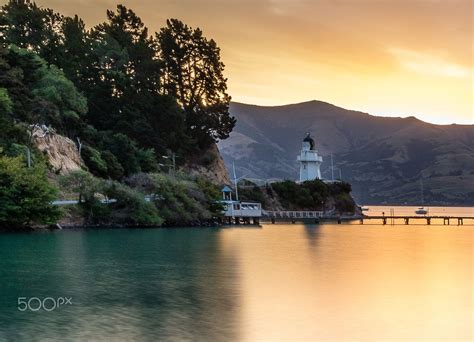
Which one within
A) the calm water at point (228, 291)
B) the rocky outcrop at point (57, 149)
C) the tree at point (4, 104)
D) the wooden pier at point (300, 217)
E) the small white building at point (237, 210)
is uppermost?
the tree at point (4, 104)

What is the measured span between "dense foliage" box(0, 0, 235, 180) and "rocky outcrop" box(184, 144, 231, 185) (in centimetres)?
147

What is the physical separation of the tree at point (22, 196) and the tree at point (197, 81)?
4613cm

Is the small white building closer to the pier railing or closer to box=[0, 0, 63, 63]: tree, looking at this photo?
the pier railing

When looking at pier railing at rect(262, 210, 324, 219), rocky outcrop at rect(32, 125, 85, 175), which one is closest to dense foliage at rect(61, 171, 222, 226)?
rocky outcrop at rect(32, 125, 85, 175)

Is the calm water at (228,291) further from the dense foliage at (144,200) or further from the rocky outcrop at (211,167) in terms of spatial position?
the rocky outcrop at (211,167)

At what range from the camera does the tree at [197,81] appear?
102 meters

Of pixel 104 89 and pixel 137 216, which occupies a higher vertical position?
pixel 104 89

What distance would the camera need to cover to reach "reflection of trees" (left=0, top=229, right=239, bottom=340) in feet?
70.3

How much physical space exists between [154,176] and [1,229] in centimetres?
2025

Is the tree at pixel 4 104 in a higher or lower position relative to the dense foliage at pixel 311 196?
higher

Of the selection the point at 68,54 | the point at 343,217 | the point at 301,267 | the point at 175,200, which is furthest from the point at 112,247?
the point at 343,217

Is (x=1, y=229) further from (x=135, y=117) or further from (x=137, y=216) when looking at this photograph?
(x=135, y=117)

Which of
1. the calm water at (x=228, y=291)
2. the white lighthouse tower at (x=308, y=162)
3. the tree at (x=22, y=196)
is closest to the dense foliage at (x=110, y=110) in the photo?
the tree at (x=22, y=196)

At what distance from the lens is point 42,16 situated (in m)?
95.1
